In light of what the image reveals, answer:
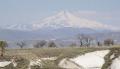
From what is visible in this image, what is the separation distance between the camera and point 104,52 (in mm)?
37969

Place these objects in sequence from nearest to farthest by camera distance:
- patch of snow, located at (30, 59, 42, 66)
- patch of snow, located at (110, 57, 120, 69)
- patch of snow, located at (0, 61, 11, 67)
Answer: patch of snow, located at (110, 57, 120, 69), patch of snow, located at (30, 59, 42, 66), patch of snow, located at (0, 61, 11, 67)

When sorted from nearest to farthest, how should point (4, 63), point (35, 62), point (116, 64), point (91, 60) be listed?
1. point (116, 64)
2. point (91, 60)
3. point (35, 62)
4. point (4, 63)

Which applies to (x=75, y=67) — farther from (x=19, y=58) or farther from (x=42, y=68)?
(x=19, y=58)

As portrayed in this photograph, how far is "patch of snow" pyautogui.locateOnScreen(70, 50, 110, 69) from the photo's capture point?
35.9 metres

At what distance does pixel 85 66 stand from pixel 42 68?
13.5ft

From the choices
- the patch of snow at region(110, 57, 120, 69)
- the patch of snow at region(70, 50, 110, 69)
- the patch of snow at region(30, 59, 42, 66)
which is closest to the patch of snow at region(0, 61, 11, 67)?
the patch of snow at region(30, 59, 42, 66)

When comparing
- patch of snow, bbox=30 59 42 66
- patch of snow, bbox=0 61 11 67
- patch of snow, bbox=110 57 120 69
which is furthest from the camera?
patch of snow, bbox=0 61 11 67

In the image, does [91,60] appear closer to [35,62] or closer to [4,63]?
[35,62]

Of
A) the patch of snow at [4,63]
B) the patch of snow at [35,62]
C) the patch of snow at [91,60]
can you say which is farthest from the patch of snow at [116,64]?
the patch of snow at [4,63]

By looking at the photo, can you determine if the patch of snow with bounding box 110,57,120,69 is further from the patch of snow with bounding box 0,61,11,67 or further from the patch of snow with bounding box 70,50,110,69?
the patch of snow with bounding box 0,61,11,67

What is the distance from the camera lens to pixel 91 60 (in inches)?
1433

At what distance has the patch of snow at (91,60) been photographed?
35906 millimetres

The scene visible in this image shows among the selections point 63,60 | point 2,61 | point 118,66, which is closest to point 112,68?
point 118,66

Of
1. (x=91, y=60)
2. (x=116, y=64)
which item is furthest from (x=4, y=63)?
(x=116, y=64)
